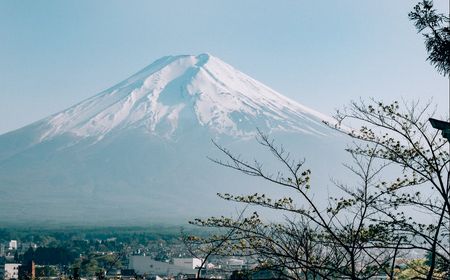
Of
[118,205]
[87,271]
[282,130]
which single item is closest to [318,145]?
[282,130]

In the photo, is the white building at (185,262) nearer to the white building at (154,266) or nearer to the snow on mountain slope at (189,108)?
the white building at (154,266)

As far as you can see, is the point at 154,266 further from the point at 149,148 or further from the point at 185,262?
the point at 149,148

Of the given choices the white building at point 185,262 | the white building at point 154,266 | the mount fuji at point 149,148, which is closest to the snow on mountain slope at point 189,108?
the mount fuji at point 149,148

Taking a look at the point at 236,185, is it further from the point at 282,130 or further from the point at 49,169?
the point at 49,169

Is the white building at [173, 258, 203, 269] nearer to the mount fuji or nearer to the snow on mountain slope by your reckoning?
the mount fuji

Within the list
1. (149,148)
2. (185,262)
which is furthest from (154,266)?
(149,148)

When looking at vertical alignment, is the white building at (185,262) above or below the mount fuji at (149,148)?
below
